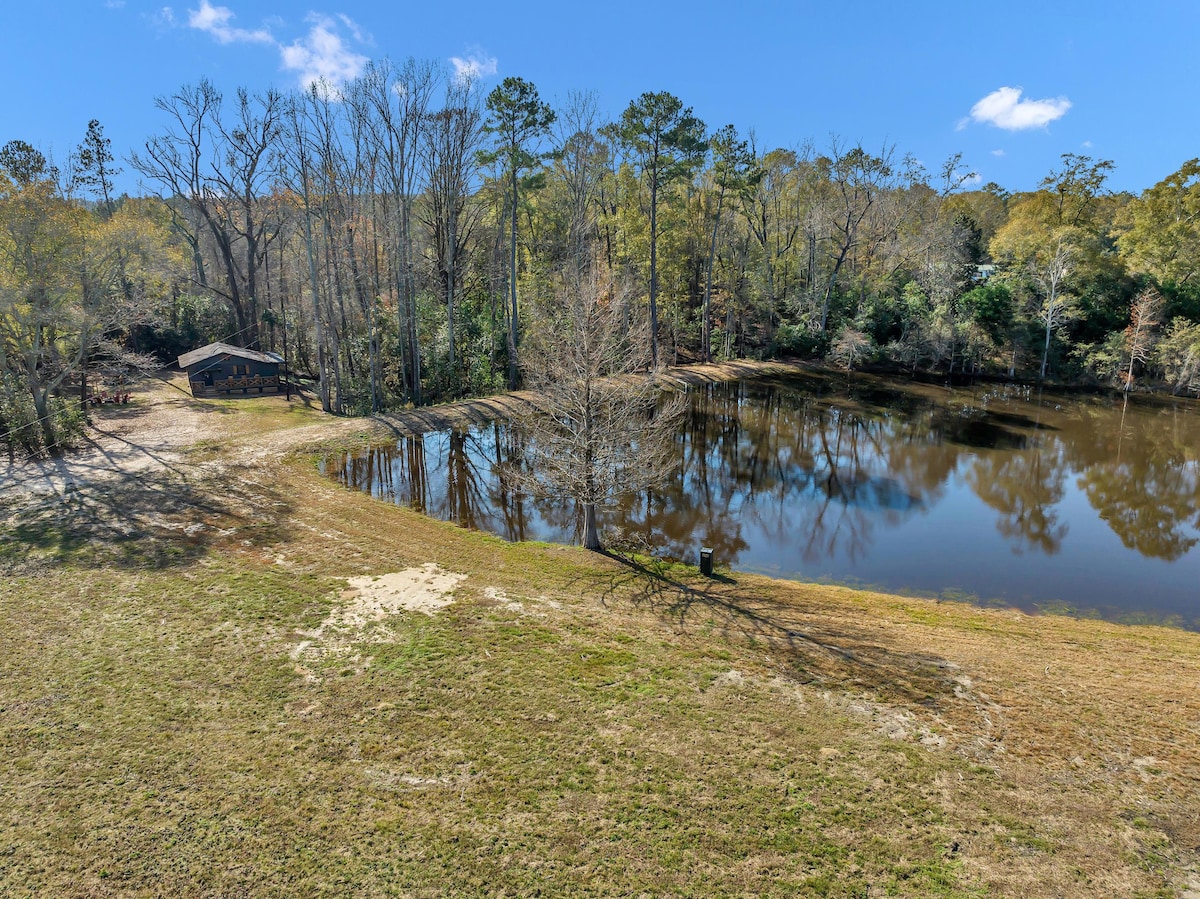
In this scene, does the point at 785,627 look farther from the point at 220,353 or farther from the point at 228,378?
the point at 220,353

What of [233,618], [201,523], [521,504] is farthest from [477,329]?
[233,618]

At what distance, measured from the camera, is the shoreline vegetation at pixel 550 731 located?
18.8ft

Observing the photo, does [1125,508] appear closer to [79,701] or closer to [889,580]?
[889,580]

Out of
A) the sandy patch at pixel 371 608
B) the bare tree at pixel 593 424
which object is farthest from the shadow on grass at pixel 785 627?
the sandy patch at pixel 371 608

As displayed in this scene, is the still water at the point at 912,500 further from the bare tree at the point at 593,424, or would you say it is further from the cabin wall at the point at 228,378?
the cabin wall at the point at 228,378

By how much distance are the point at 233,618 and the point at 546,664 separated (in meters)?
5.30

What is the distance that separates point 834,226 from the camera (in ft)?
146

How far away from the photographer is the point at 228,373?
2861 cm

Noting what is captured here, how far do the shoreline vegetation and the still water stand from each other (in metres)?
1.84

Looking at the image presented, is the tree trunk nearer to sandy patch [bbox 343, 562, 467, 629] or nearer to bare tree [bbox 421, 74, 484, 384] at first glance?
sandy patch [bbox 343, 562, 467, 629]

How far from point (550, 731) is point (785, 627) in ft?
15.9

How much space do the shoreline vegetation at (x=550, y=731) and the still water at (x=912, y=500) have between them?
1842mm

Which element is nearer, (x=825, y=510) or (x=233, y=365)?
(x=825, y=510)

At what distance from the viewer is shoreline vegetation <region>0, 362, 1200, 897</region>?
5.73 meters
